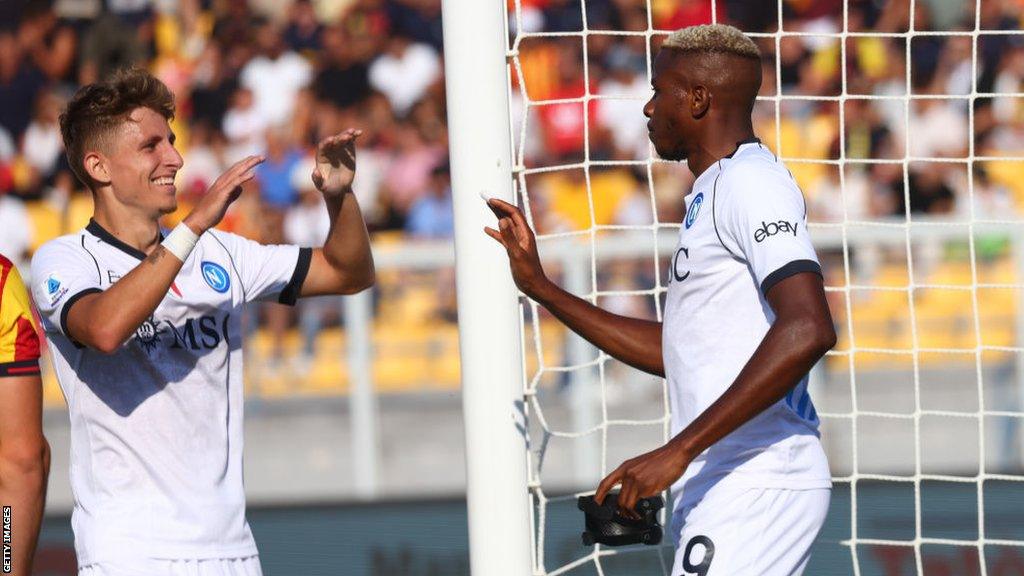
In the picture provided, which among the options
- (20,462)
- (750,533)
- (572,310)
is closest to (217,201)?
(20,462)

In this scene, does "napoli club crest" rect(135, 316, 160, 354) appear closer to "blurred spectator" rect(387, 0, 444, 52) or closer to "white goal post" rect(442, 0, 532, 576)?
"white goal post" rect(442, 0, 532, 576)

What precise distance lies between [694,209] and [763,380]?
1.64 feet

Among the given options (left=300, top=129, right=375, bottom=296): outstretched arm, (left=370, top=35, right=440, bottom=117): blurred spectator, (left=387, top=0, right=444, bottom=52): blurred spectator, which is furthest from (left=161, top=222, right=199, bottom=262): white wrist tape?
(left=387, top=0, right=444, bottom=52): blurred spectator

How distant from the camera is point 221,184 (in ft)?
10.2

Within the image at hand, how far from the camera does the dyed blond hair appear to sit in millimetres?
3148

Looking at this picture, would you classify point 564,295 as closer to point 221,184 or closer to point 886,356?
point 221,184

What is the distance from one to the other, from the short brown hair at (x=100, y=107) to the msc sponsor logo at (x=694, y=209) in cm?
125

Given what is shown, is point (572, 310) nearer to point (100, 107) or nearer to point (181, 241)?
point (181, 241)

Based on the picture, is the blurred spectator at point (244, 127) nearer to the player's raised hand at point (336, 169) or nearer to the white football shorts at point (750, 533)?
the player's raised hand at point (336, 169)

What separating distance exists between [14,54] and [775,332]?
1129 cm

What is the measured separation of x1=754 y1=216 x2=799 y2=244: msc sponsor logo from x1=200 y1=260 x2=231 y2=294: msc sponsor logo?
49.5 inches

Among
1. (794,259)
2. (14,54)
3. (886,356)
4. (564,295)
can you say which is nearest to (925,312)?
(886,356)

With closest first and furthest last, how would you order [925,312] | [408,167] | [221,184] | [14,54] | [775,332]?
[775,332]
[221,184]
[925,312]
[408,167]
[14,54]

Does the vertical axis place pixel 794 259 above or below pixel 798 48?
below
